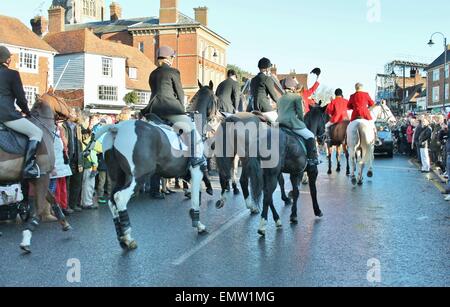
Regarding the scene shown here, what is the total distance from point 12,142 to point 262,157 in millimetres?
3829

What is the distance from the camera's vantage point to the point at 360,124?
47.3 ft

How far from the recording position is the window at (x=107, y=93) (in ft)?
168

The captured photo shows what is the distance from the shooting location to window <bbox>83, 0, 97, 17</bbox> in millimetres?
113375

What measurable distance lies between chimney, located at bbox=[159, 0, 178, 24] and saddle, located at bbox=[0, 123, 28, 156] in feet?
210

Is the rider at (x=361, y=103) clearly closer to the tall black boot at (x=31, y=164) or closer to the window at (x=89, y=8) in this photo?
the tall black boot at (x=31, y=164)

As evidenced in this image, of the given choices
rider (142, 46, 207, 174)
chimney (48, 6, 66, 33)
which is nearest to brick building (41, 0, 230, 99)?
chimney (48, 6, 66, 33)

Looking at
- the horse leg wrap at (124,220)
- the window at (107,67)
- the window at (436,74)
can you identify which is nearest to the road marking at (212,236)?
the horse leg wrap at (124,220)

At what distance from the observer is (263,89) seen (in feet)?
32.9

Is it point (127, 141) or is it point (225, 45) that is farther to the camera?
point (225, 45)

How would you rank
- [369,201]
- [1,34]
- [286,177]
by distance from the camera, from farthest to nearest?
[1,34]
[286,177]
[369,201]

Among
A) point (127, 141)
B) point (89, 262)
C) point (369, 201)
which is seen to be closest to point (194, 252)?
point (89, 262)

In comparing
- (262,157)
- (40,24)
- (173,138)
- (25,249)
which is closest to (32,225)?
(25,249)
